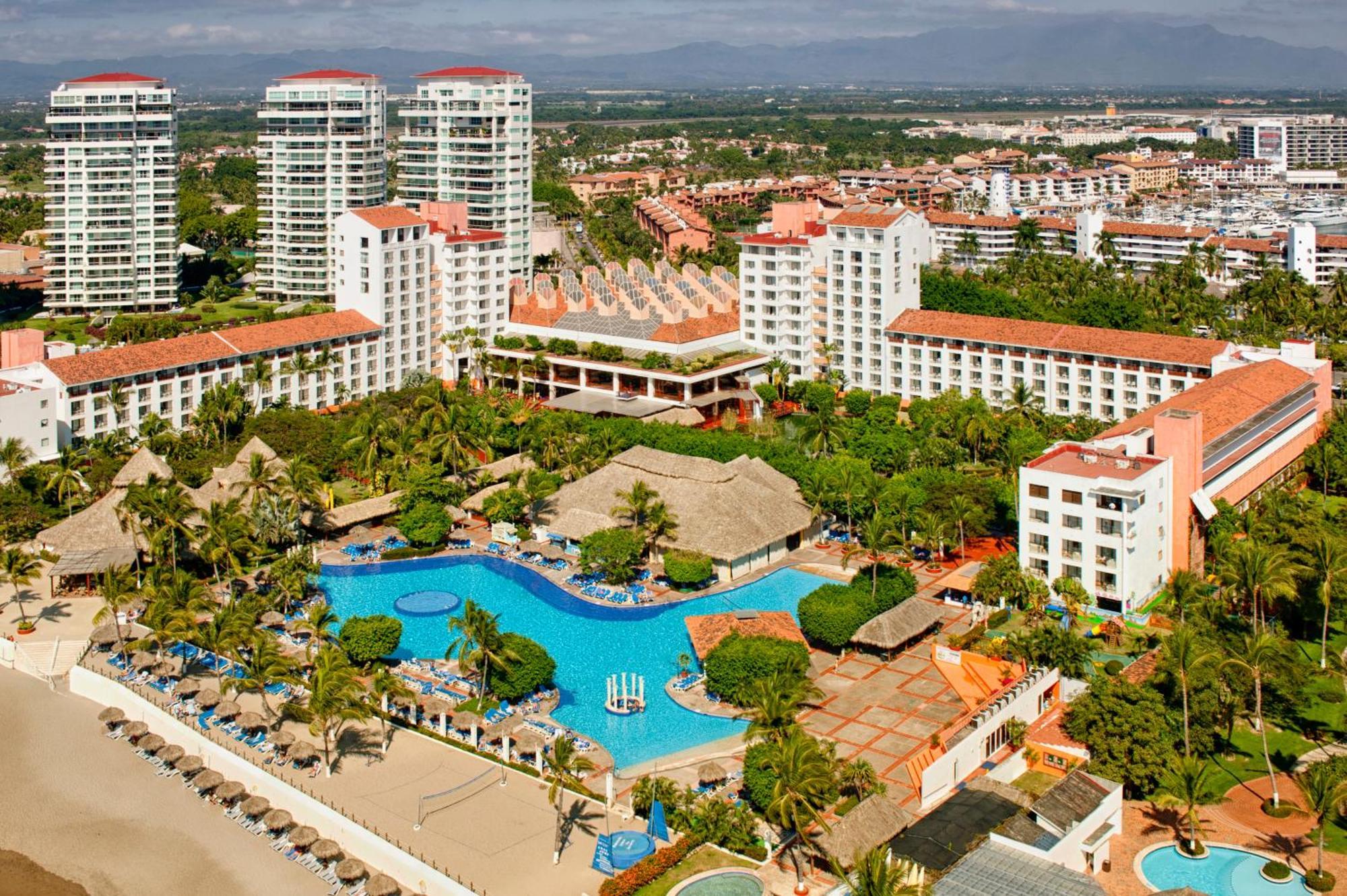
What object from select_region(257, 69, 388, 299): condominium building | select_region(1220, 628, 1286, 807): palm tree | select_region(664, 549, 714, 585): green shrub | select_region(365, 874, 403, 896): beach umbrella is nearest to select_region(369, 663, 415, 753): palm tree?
select_region(365, 874, 403, 896): beach umbrella

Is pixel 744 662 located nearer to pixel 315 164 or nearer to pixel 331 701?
pixel 331 701

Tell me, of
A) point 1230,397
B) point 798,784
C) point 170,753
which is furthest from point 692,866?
point 1230,397

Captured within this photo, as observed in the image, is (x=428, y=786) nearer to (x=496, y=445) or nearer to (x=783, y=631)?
(x=783, y=631)

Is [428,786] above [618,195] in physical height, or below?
below

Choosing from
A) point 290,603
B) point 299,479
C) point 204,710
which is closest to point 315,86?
point 299,479

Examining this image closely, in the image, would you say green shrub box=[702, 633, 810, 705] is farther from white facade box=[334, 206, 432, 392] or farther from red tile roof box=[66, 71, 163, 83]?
red tile roof box=[66, 71, 163, 83]

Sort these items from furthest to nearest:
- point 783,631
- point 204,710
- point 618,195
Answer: point 618,195
point 783,631
point 204,710
